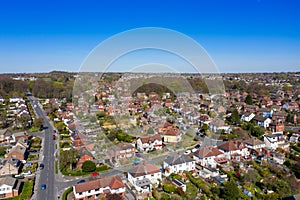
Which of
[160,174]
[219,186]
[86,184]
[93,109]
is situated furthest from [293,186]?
[93,109]

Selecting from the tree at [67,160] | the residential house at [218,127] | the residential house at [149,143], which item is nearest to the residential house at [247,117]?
the residential house at [218,127]

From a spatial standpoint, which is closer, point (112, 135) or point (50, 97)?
point (112, 135)

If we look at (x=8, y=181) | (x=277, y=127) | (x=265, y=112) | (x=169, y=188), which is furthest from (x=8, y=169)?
(x=265, y=112)

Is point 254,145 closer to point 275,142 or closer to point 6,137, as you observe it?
point 275,142

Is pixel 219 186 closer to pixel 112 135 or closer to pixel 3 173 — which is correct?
pixel 112 135

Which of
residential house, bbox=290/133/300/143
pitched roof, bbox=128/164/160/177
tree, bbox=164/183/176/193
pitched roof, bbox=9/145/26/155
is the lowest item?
residential house, bbox=290/133/300/143

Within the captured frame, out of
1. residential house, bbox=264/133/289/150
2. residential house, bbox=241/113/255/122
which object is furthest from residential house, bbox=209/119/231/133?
residential house, bbox=241/113/255/122

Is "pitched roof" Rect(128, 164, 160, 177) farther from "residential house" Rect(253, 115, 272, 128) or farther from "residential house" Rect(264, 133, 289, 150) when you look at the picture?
"residential house" Rect(253, 115, 272, 128)

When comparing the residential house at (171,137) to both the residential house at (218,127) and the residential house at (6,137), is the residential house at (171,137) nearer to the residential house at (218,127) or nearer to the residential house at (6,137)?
the residential house at (218,127)
